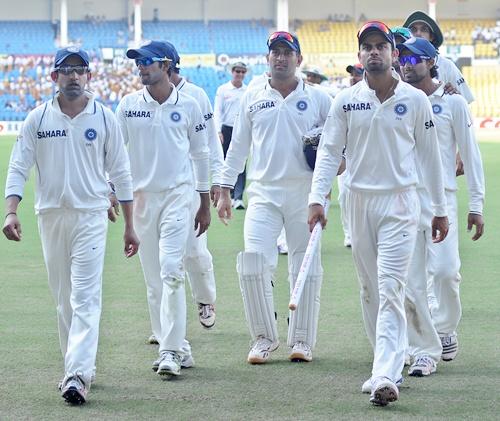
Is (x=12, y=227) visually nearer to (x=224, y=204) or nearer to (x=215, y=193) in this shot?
(x=224, y=204)

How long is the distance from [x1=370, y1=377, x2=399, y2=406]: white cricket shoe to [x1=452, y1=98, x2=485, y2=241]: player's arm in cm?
169

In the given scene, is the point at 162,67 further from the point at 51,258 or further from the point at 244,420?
the point at 244,420

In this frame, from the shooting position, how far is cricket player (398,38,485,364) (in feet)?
25.5

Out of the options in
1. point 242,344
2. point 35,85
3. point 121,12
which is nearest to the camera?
point 242,344

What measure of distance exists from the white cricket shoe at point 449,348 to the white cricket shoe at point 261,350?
116 cm

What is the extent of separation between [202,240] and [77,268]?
7.58ft

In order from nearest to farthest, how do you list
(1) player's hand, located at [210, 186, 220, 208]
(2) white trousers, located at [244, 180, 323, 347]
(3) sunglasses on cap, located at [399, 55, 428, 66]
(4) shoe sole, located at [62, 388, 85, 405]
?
(4) shoe sole, located at [62, 388, 85, 405] → (3) sunglasses on cap, located at [399, 55, 428, 66] → (2) white trousers, located at [244, 180, 323, 347] → (1) player's hand, located at [210, 186, 220, 208]

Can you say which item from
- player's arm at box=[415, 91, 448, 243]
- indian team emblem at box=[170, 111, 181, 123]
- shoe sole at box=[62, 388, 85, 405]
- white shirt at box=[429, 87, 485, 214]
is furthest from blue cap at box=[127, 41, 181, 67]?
shoe sole at box=[62, 388, 85, 405]

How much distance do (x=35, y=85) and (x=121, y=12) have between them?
11.8 metres

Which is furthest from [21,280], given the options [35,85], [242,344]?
[35,85]

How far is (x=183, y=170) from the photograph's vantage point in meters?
8.36

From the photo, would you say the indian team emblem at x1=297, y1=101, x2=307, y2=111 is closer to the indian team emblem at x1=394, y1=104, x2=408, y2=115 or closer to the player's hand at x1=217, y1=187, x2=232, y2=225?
the player's hand at x1=217, y1=187, x2=232, y2=225

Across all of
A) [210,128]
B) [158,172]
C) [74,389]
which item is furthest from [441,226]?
[74,389]

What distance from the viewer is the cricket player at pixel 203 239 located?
8.84 m
